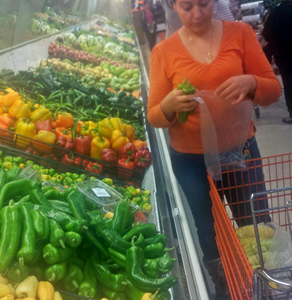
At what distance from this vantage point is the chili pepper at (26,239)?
4.40 ft

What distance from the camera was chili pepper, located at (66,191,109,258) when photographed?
160 centimetres

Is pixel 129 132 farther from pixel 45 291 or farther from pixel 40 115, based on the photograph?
pixel 45 291

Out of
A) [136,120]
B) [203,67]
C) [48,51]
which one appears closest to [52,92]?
[136,120]

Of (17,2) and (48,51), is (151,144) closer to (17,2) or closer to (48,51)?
(17,2)

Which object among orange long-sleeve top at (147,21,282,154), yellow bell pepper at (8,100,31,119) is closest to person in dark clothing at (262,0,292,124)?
orange long-sleeve top at (147,21,282,154)

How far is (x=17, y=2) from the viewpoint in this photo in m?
4.14

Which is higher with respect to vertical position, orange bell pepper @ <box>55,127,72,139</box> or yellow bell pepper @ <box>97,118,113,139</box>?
orange bell pepper @ <box>55,127,72,139</box>

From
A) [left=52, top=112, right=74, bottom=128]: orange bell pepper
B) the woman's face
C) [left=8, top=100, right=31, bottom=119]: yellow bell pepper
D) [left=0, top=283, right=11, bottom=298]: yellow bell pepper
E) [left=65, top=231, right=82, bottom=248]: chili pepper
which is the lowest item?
[left=0, top=283, right=11, bottom=298]: yellow bell pepper

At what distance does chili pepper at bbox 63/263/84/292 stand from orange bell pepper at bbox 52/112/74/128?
81.1 inches

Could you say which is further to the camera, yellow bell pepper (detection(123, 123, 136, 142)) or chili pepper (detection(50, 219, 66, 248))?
yellow bell pepper (detection(123, 123, 136, 142))

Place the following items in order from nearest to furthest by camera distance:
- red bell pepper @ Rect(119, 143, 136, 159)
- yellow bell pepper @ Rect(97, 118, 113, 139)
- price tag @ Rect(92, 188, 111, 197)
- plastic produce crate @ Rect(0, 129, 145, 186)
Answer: price tag @ Rect(92, 188, 111, 197) → plastic produce crate @ Rect(0, 129, 145, 186) → red bell pepper @ Rect(119, 143, 136, 159) → yellow bell pepper @ Rect(97, 118, 113, 139)

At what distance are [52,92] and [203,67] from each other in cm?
277

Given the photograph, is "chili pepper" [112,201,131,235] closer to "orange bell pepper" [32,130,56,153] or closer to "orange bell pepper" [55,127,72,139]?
"orange bell pepper" [32,130,56,153]

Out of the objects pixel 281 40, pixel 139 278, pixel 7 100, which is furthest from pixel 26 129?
pixel 281 40
